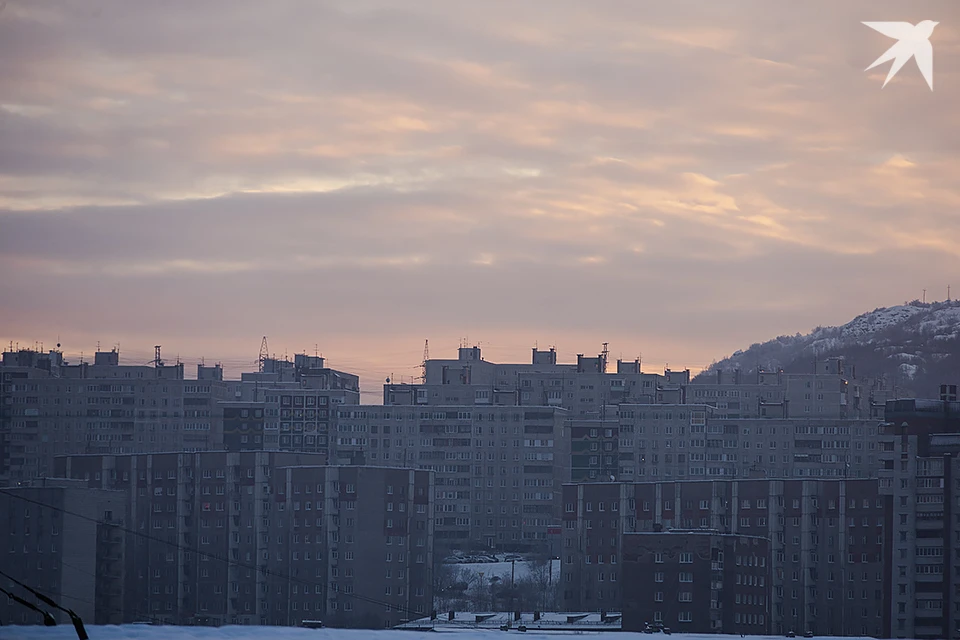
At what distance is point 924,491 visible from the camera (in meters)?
103

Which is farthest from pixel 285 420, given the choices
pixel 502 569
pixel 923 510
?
pixel 923 510

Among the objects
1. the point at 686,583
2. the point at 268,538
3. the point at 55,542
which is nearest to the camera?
the point at 686,583

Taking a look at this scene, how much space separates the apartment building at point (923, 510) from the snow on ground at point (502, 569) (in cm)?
3287

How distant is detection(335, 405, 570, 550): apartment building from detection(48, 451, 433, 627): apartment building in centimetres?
3536

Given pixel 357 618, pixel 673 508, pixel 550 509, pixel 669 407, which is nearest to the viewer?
pixel 357 618

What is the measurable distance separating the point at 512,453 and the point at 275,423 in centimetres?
2680

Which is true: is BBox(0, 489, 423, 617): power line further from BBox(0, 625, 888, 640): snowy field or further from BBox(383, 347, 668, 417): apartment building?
BBox(0, 625, 888, 640): snowy field

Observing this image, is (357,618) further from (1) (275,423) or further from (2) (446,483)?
(1) (275,423)

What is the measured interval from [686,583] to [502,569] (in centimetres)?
4678

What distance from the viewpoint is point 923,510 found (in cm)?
10325

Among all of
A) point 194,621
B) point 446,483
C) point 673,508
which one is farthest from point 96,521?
point 446,483

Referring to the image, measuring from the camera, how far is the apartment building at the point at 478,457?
15650cm

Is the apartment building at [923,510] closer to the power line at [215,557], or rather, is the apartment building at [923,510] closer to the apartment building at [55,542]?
the power line at [215,557]

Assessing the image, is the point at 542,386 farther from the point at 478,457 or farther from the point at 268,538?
the point at 268,538
